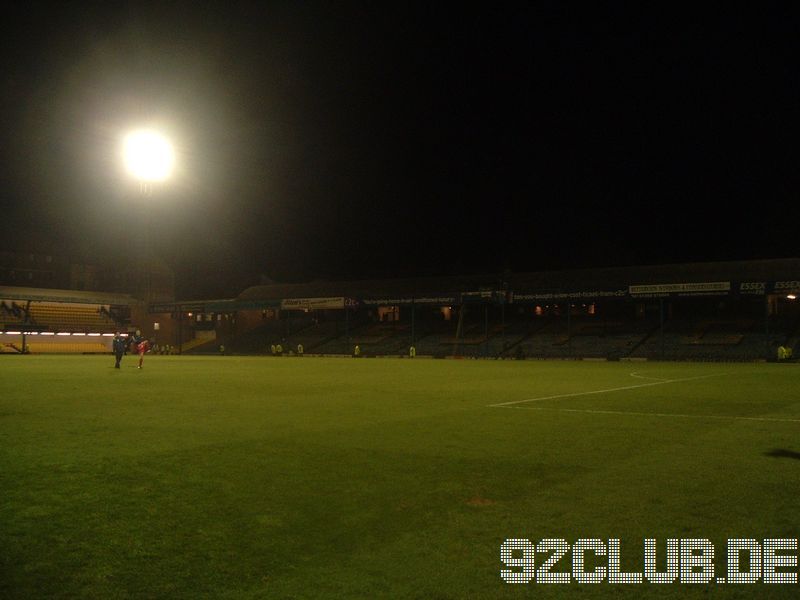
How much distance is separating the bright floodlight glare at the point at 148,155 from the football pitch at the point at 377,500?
2355cm

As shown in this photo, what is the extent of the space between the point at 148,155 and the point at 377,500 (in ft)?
105

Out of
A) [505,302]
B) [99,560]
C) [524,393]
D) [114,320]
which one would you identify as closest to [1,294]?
[114,320]

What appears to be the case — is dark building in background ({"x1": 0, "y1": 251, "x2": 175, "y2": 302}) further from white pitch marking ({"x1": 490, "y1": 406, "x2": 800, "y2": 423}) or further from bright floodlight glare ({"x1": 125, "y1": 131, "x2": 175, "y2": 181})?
white pitch marking ({"x1": 490, "y1": 406, "x2": 800, "y2": 423})

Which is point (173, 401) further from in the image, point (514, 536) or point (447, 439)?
point (514, 536)

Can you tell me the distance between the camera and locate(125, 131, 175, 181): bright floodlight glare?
33.2m

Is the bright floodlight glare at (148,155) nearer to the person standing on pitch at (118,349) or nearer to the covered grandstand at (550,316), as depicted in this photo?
the person standing on pitch at (118,349)

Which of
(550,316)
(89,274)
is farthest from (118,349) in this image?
(89,274)

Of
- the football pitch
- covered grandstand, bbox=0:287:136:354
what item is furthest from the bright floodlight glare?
covered grandstand, bbox=0:287:136:354

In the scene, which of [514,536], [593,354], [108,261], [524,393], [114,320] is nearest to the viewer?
[514,536]

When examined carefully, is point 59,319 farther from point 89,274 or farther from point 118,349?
point 118,349

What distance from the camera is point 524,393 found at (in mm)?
17875

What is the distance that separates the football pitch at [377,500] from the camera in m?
4.09

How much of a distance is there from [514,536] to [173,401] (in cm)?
1221

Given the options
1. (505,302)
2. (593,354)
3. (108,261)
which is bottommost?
(593,354)
